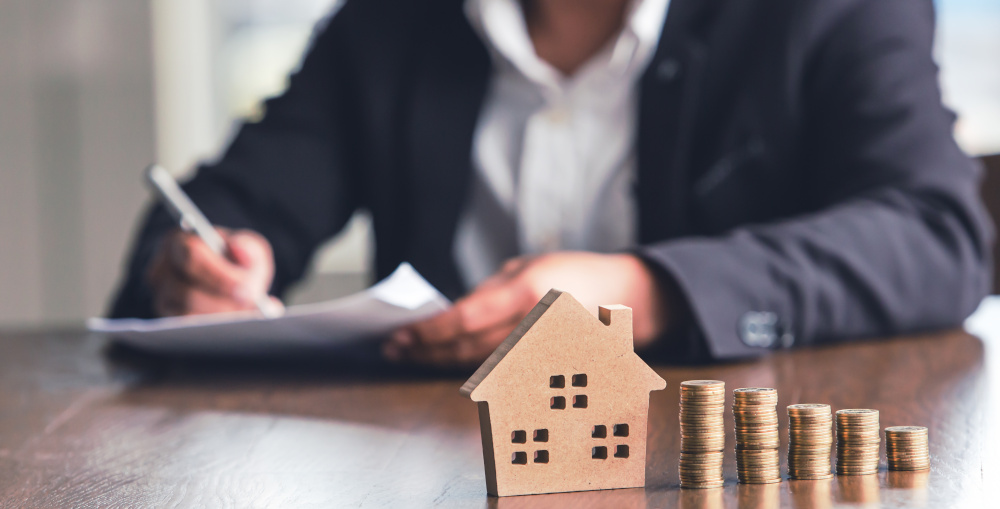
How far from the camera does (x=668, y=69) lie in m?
1.07

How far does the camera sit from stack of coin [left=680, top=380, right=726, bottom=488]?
1.14 ft

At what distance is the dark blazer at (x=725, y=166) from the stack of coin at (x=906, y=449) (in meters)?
0.35

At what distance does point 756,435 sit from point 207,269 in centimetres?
67

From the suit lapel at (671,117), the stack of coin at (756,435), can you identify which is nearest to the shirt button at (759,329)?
the suit lapel at (671,117)

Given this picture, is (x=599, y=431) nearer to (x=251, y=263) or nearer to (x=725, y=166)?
(x=251, y=263)

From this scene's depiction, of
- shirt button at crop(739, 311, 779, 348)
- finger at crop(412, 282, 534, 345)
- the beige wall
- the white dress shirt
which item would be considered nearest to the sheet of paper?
finger at crop(412, 282, 534, 345)

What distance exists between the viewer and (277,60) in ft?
9.67

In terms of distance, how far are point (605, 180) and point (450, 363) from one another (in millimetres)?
497

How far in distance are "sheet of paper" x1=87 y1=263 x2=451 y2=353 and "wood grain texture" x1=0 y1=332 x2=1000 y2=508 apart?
0.03 meters

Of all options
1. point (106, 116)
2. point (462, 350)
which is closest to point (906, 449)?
point (462, 350)

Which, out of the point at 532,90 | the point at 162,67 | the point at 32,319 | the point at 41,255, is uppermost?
the point at 162,67

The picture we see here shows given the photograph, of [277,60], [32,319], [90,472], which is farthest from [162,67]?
[90,472]

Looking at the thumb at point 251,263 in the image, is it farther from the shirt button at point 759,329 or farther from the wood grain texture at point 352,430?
the shirt button at point 759,329

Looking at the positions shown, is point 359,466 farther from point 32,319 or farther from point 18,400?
point 32,319
